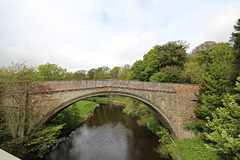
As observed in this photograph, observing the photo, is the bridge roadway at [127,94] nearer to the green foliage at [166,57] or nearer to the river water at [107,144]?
the river water at [107,144]

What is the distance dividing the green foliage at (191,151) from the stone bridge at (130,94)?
761mm

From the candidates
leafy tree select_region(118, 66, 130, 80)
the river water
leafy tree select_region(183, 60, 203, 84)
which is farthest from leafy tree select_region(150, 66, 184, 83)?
leafy tree select_region(118, 66, 130, 80)

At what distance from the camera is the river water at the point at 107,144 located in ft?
32.6

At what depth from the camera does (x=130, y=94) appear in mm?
10656

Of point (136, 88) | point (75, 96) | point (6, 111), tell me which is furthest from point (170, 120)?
point (6, 111)

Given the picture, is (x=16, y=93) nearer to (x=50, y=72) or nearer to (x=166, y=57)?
(x=50, y=72)

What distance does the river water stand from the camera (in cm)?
994

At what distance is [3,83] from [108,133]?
11.0m

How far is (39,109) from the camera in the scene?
888 centimetres

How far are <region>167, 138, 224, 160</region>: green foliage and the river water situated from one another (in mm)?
1495

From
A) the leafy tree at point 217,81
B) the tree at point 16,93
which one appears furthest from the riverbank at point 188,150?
the tree at point 16,93

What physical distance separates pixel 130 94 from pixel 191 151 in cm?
616

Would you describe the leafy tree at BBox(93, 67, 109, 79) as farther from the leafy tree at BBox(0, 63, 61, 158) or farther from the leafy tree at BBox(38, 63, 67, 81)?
the leafy tree at BBox(0, 63, 61, 158)

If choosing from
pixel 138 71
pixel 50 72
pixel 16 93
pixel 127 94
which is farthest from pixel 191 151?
pixel 50 72
